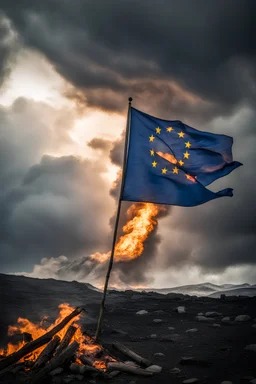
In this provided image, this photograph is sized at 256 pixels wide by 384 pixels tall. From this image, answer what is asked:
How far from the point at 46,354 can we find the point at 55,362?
2.15 feet

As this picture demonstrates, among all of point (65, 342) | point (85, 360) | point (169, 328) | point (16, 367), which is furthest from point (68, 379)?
point (169, 328)

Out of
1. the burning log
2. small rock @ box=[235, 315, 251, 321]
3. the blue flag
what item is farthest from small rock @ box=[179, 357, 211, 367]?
small rock @ box=[235, 315, 251, 321]

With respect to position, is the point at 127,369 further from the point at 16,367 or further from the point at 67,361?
the point at 16,367

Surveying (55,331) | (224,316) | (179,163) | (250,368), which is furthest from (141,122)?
(224,316)

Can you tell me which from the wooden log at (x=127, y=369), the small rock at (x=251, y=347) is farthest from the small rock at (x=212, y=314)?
the wooden log at (x=127, y=369)

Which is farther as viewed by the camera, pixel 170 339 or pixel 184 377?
pixel 170 339

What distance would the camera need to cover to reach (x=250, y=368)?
8914 mm

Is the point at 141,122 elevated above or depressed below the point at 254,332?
above

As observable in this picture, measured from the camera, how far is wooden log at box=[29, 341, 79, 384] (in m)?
7.98

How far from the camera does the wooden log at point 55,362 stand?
7.98m

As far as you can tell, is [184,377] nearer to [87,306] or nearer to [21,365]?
[21,365]

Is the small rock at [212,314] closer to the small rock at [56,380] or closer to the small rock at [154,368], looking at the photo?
the small rock at [154,368]

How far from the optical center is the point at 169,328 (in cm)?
1523

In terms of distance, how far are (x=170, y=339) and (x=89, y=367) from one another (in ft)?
17.7
